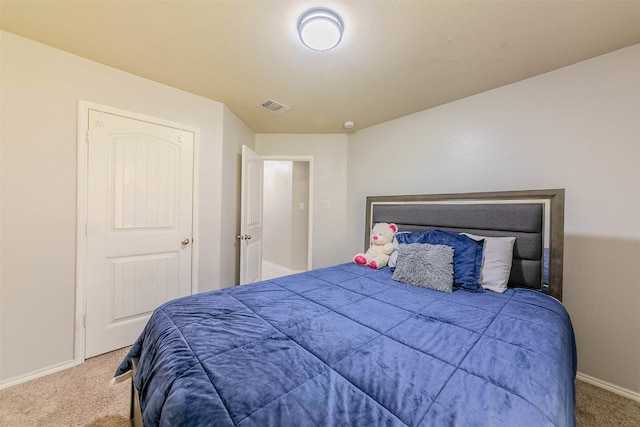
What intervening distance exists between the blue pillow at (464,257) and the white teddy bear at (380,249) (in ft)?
1.39

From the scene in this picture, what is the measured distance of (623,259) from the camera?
65.4 inches

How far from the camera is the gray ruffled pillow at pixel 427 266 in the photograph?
1751 mm

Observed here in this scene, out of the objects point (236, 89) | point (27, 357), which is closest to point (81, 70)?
point (236, 89)

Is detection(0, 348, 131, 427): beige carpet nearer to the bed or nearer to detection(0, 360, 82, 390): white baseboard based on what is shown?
detection(0, 360, 82, 390): white baseboard

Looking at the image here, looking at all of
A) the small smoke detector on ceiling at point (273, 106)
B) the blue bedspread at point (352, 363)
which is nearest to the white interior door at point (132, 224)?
the small smoke detector on ceiling at point (273, 106)

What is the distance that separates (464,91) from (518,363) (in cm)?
227

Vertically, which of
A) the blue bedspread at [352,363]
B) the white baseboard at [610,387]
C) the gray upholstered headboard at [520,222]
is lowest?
the white baseboard at [610,387]

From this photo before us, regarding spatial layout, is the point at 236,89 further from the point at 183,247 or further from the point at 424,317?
the point at 424,317

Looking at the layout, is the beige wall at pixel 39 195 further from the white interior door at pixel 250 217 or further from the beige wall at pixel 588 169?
the beige wall at pixel 588 169

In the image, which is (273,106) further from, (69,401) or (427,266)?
(69,401)

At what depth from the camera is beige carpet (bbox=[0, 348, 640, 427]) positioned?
141cm

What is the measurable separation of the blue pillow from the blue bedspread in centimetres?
28

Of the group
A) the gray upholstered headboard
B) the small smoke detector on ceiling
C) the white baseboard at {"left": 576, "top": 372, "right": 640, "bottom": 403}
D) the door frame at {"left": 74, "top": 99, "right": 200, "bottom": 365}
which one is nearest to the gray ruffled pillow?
the gray upholstered headboard

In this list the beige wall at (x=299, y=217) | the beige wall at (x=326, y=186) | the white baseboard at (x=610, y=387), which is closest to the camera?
the white baseboard at (x=610, y=387)
